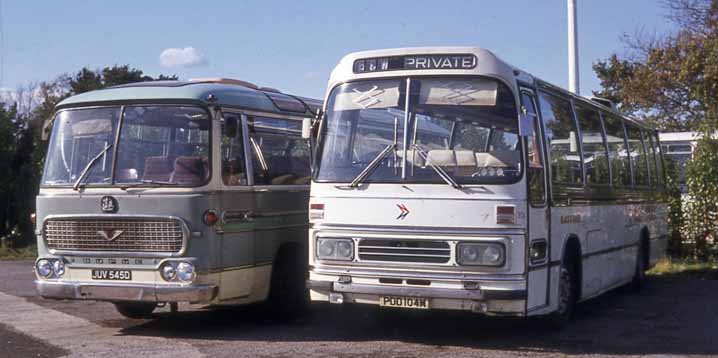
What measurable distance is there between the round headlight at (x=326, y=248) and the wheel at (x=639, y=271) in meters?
7.27

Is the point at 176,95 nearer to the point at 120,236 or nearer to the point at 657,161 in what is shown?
the point at 120,236

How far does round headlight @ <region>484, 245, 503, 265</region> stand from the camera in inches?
390

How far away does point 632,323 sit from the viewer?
12484 millimetres

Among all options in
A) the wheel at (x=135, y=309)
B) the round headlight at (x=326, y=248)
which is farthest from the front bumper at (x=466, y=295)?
the wheel at (x=135, y=309)

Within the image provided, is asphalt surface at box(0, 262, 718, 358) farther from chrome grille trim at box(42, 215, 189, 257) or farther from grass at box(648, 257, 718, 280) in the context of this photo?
grass at box(648, 257, 718, 280)

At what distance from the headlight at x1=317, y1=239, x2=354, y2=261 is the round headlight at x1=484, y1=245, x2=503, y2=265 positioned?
1474mm

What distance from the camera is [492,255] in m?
9.92

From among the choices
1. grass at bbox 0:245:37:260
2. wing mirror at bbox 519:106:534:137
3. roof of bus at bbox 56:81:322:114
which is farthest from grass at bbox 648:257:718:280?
grass at bbox 0:245:37:260

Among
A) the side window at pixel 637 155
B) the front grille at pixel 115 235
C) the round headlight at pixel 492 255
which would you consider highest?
the side window at pixel 637 155

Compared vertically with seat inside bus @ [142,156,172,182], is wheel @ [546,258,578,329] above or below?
below

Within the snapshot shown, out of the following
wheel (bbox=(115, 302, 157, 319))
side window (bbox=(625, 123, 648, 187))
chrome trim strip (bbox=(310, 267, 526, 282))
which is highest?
side window (bbox=(625, 123, 648, 187))

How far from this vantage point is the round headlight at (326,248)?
1059 centimetres

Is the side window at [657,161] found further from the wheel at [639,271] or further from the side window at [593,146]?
the side window at [593,146]

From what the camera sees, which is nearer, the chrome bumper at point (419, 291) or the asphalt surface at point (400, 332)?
the chrome bumper at point (419, 291)
